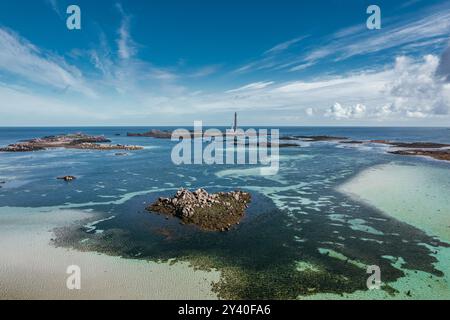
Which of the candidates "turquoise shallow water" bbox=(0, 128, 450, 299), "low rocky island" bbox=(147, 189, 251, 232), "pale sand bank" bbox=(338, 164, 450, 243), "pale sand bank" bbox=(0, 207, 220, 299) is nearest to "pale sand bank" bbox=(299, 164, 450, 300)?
"pale sand bank" bbox=(338, 164, 450, 243)

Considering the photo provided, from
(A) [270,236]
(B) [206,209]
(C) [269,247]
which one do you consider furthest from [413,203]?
(B) [206,209]

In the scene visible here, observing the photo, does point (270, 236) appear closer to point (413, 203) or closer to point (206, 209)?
point (206, 209)

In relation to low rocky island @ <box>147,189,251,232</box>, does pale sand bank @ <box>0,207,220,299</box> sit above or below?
below

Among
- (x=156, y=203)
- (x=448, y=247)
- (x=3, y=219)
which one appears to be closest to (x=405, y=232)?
(x=448, y=247)

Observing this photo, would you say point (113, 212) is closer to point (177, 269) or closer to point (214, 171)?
point (177, 269)

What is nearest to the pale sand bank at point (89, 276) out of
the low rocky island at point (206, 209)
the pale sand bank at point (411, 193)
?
the low rocky island at point (206, 209)

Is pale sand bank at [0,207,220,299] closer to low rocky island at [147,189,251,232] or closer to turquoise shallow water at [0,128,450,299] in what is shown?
turquoise shallow water at [0,128,450,299]

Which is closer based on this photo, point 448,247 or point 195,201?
point 448,247
